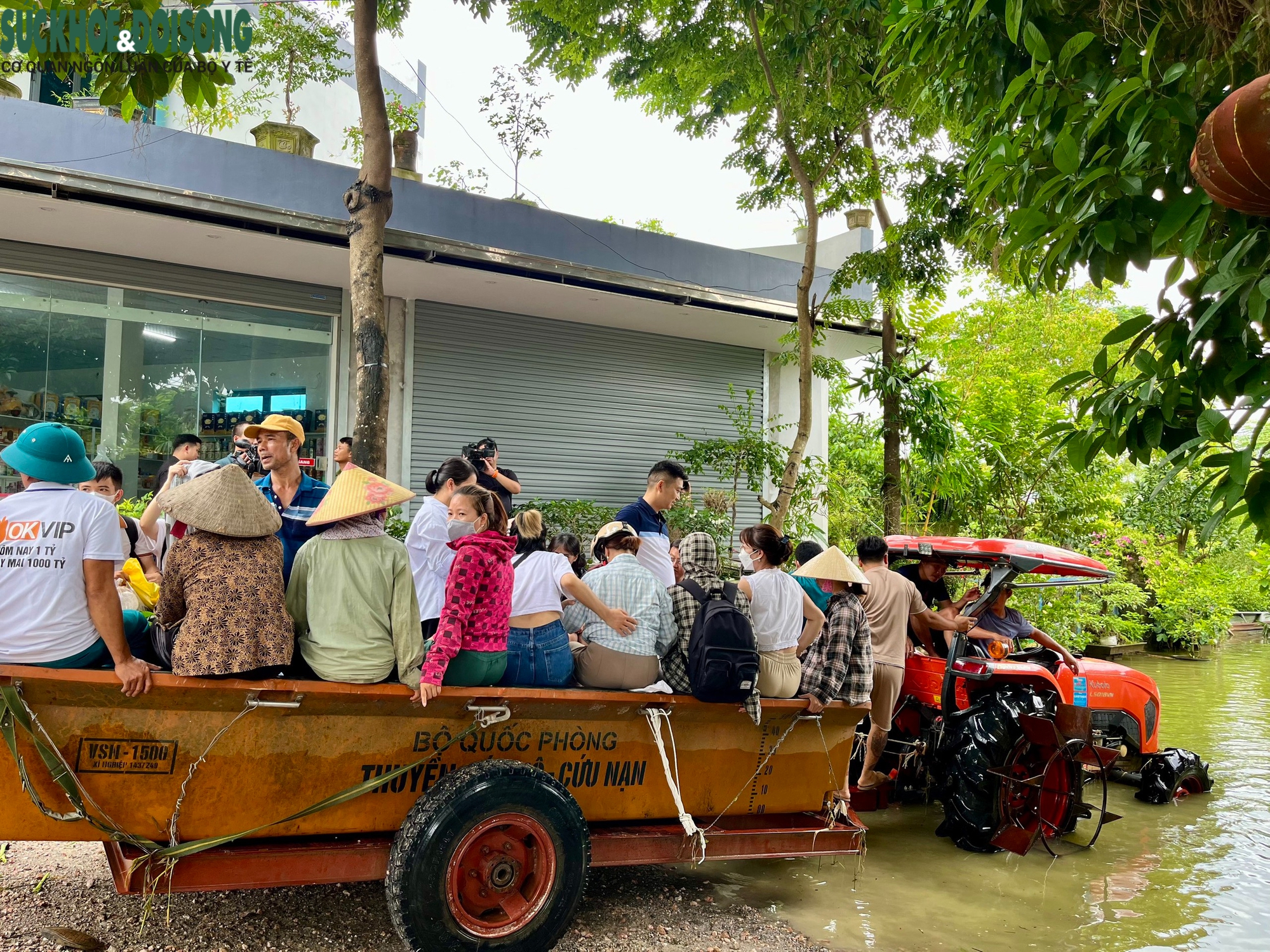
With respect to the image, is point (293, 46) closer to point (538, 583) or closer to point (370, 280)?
point (370, 280)

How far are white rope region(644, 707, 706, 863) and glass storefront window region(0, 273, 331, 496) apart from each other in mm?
7828

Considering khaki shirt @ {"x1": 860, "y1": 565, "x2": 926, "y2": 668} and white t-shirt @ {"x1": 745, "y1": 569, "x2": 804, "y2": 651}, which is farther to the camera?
khaki shirt @ {"x1": 860, "y1": 565, "x2": 926, "y2": 668}

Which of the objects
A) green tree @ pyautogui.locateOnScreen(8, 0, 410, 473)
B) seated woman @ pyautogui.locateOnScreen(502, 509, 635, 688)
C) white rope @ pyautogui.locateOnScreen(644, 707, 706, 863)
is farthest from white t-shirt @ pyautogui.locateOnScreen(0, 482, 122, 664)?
green tree @ pyautogui.locateOnScreen(8, 0, 410, 473)

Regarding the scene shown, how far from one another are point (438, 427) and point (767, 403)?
582 cm

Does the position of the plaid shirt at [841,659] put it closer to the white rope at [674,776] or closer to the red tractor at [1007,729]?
the white rope at [674,776]

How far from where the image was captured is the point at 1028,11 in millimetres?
3412

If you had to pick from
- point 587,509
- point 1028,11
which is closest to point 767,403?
point 587,509

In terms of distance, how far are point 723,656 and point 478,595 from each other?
128 centimetres

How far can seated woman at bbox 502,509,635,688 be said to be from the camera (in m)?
4.61

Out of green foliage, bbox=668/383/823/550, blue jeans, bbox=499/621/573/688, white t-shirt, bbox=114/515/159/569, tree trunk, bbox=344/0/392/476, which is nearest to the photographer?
blue jeans, bbox=499/621/573/688

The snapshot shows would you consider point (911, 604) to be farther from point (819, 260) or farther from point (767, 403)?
point (819, 260)

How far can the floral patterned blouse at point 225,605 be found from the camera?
3.67 meters

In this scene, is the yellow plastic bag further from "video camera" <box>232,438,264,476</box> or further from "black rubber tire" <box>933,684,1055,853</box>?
"black rubber tire" <box>933,684,1055,853</box>

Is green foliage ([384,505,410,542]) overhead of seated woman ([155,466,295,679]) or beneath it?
overhead
